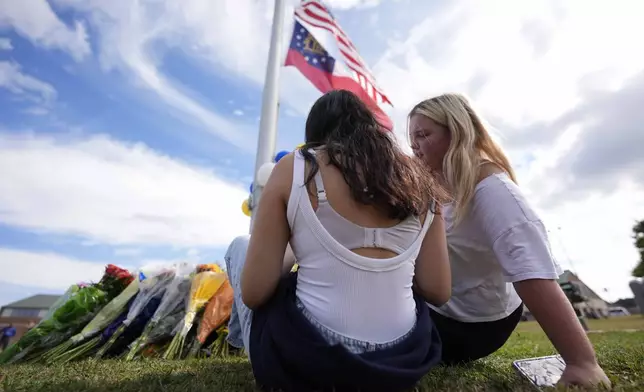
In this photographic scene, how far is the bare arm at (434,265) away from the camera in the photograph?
1.35m

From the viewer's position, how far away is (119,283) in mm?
3914

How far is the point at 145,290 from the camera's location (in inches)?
139

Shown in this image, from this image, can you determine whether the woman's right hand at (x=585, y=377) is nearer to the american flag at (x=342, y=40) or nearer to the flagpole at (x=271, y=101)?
the flagpole at (x=271, y=101)

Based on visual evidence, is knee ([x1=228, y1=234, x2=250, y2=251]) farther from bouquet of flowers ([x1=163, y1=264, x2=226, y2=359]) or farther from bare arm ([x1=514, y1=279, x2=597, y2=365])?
bouquet of flowers ([x1=163, y1=264, x2=226, y2=359])

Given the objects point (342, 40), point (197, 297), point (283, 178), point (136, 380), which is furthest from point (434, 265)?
point (342, 40)

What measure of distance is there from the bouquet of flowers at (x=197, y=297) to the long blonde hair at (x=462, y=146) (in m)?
2.40

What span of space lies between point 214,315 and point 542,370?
249cm

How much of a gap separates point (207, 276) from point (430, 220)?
2.73 meters

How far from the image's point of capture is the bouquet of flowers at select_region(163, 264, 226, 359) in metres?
2.91

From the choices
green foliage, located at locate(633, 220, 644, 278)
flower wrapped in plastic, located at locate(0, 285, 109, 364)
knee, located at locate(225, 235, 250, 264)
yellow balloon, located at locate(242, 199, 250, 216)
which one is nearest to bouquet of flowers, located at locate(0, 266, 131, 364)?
flower wrapped in plastic, located at locate(0, 285, 109, 364)

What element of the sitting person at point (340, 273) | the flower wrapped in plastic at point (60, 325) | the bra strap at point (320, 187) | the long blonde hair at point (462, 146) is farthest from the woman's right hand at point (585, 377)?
the flower wrapped in plastic at point (60, 325)

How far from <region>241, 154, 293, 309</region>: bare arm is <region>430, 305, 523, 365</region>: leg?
96 centimetres

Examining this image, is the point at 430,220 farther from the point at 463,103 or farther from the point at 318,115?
the point at 463,103

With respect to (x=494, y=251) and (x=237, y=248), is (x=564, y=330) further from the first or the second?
(x=237, y=248)
